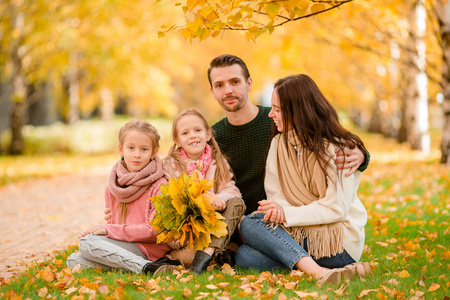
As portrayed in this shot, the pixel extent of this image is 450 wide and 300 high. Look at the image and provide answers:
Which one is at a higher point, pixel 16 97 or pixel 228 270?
pixel 16 97

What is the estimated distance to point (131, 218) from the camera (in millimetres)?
3938

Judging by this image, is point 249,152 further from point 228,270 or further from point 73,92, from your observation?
point 73,92

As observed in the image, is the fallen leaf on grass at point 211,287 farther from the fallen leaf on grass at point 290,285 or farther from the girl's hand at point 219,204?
the girl's hand at point 219,204

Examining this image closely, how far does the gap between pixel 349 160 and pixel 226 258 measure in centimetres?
132

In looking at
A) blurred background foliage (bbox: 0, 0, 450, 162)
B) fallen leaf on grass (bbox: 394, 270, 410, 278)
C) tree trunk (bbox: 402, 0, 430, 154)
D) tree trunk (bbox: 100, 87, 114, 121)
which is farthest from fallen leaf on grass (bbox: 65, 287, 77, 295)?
tree trunk (bbox: 100, 87, 114, 121)

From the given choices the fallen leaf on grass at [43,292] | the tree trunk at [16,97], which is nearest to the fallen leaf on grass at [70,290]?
the fallen leaf on grass at [43,292]

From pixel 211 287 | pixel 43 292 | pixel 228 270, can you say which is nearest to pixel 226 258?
pixel 228 270

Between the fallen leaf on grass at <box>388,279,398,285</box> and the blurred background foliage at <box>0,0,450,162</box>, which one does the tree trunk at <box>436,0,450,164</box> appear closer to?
the blurred background foliage at <box>0,0,450,162</box>

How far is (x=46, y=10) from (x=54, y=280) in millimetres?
11796

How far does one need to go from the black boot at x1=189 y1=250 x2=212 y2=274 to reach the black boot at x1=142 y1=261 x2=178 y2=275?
16 centimetres

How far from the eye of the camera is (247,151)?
4.43m

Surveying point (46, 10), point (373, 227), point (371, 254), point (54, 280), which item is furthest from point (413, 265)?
point (46, 10)

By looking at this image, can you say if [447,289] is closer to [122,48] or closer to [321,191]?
[321,191]

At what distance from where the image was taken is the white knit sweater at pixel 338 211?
3.40 meters
